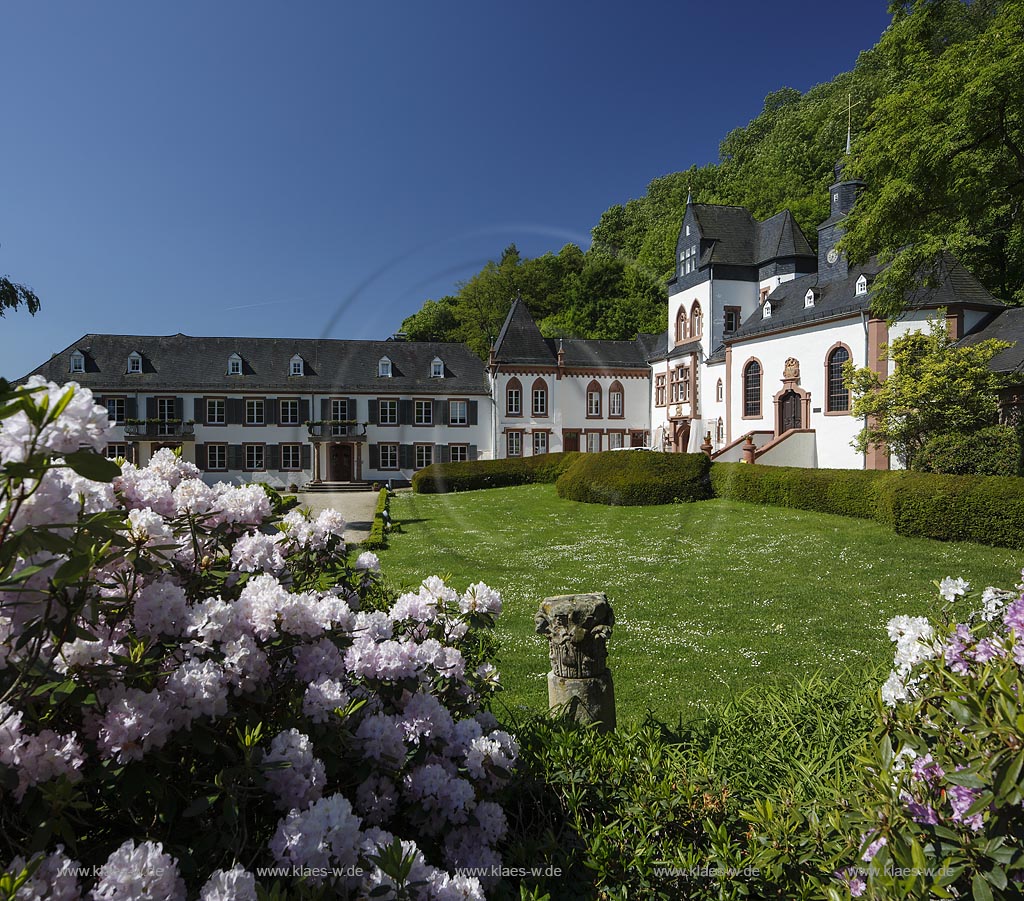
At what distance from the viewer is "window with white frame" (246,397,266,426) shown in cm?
4006

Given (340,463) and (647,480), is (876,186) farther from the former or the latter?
(340,463)

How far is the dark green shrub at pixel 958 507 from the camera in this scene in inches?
566

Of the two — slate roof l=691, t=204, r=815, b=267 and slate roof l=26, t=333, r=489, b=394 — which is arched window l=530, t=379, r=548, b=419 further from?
slate roof l=691, t=204, r=815, b=267

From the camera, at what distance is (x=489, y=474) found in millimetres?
34156

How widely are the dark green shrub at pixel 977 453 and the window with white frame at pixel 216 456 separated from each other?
37.7m

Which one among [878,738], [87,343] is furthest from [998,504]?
[87,343]

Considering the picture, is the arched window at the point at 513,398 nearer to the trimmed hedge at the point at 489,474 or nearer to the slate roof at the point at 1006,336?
the trimmed hedge at the point at 489,474

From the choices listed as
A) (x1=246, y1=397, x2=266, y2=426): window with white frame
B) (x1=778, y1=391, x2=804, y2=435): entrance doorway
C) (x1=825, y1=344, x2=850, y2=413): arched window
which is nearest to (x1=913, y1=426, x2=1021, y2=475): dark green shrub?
(x1=825, y1=344, x2=850, y2=413): arched window

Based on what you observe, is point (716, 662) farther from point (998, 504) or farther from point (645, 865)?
point (998, 504)

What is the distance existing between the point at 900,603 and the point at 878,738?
9.48 metres

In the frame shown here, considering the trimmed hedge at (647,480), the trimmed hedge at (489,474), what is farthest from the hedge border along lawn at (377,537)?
the trimmed hedge at (489,474)

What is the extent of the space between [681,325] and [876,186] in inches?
969

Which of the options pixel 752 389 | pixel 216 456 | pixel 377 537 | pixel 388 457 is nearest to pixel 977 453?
pixel 752 389

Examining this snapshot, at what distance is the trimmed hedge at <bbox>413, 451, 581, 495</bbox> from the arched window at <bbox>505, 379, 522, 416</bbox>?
729cm
